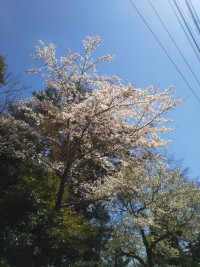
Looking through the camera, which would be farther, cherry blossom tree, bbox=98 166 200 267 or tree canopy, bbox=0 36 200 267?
cherry blossom tree, bbox=98 166 200 267

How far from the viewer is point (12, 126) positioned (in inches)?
432

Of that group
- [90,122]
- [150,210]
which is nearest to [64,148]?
[90,122]

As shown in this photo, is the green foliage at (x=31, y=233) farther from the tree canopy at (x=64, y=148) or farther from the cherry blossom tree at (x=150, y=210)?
the cherry blossom tree at (x=150, y=210)

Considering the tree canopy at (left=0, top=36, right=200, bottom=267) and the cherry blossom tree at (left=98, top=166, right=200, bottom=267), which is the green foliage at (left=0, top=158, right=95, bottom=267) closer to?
the tree canopy at (left=0, top=36, right=200, bottom=267)

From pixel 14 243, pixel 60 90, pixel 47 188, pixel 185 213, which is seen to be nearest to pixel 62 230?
pixel 14 243

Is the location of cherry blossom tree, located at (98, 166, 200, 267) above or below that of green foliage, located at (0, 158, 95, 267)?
above

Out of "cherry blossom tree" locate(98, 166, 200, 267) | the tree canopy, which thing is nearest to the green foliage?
the tree canopy

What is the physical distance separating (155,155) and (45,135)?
3896mm

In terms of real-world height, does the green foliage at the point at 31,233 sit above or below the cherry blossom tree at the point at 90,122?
below

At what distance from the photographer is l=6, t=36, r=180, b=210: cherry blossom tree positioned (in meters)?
10.4

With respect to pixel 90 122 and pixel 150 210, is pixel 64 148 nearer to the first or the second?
pixel 90 122

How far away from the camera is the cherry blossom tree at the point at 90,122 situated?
10430mm

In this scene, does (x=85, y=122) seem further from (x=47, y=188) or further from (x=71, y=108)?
(x=47, y=188)

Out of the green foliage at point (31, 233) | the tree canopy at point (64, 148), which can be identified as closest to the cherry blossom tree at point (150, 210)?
the tree canopy at point (64, 148)
